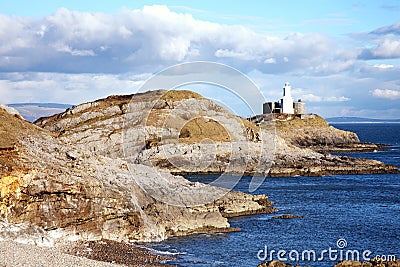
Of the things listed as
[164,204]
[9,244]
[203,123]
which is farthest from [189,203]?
[203,123]

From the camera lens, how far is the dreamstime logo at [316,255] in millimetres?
33094

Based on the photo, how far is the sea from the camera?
109ft

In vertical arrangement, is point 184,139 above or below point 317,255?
above

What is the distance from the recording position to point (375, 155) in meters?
107

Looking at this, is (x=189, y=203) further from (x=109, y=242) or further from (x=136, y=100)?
(x=136, y=100)

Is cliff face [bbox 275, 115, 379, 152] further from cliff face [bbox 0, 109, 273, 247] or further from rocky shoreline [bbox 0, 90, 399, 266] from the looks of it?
cliff face [bbox 0, 109, 273, 247]

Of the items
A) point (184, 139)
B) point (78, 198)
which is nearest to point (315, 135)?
point (184, 139)

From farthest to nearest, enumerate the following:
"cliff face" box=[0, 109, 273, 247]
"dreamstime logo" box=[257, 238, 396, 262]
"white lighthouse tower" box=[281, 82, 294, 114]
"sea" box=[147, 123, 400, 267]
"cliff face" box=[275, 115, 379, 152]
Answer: "white lighthouse tower" box=[281, 82, 294, 114] < "cliff face" box=[275, 115, 379, 152] < "cliff face" box=[0, 109, 273, 247] < "sea" box=[147, 123, 400, 267] < "dreamstime logo" box=[257, 238, 396, 262]

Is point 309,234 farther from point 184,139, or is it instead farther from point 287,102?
point 287,102

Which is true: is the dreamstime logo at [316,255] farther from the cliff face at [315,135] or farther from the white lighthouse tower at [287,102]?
the white lighthouse tower at [287,102]

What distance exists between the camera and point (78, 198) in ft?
117

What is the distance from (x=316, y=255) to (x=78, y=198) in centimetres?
1499

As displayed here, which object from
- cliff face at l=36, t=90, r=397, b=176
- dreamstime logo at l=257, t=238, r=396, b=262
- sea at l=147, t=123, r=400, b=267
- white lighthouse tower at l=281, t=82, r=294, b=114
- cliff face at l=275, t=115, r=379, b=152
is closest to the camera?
dreamstime logo at l=257, t=238, r=396, b=262

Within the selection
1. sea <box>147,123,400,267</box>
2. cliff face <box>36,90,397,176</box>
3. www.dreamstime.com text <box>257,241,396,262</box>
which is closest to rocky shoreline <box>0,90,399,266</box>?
cliff face <box>36,90,397,176</box>
